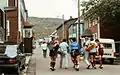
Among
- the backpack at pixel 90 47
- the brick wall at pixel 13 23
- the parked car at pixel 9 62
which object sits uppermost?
the brick wall at pixel 13 23

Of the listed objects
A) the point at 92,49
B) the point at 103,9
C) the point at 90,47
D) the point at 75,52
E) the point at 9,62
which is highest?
the point at 103,9

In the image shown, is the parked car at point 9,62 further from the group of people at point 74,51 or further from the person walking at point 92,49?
the person walking at point 92,49

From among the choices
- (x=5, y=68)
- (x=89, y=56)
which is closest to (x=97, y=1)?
(x=89, y=56)

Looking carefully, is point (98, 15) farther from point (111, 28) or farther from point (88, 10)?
point (111, 28)

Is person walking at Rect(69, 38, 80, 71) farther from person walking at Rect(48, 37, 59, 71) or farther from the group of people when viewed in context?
person walking at Rect(48, 37, 59, 71)

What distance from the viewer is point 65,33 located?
373ft

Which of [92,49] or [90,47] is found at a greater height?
[90,47]

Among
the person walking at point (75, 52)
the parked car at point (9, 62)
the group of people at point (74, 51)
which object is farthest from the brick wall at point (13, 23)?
the parked car at point (9, 62)

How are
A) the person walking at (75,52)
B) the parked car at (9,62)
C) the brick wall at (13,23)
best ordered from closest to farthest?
the parked car at (9,62) → the person walking at (75,52) → the brick wall at (13,23)

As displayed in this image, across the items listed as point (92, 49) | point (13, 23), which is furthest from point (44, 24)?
point (92, 49)

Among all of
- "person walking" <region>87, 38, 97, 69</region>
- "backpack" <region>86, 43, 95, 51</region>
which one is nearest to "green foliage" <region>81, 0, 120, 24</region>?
"person walking" <region>87, 38, 97, 69</region>

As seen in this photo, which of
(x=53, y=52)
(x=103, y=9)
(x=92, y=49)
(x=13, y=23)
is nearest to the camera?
(x=53, y=52)

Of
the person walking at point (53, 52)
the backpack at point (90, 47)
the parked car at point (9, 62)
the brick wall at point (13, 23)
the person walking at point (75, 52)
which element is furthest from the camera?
the brick wall at point (13, 23)

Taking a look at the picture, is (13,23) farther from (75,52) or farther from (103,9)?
(75,52)
